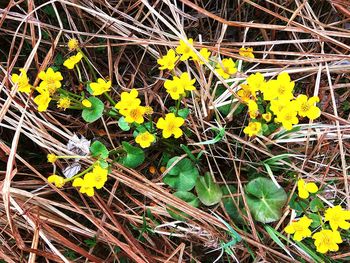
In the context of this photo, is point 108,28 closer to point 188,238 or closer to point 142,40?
point 142,40

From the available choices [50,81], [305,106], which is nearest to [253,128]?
[305,106]

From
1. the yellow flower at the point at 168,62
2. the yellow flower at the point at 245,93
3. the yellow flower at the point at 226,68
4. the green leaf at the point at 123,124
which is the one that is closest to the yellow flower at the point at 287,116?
the yellow flower at the point at 245,93

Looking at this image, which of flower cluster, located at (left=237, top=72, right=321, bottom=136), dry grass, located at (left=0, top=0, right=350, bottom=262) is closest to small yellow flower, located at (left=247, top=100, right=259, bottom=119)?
flower cluster, located at (left=237, top=72, right=321, bottom=136)

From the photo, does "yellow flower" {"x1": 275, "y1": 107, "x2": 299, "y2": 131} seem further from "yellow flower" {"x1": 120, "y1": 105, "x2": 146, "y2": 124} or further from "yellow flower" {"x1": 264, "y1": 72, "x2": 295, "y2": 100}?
"yellow flower" {"x1": 120, "y1": 105, "x2": 146, "y2": 124}

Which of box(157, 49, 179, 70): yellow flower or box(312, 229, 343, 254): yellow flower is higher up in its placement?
box(157, 49, 179, 70): yellow flower

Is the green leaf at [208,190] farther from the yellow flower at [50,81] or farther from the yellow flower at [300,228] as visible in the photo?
the yellow flower at [50,81]

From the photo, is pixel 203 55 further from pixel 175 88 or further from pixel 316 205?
pixel 316 205

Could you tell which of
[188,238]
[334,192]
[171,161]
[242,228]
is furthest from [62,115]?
[334,192]
